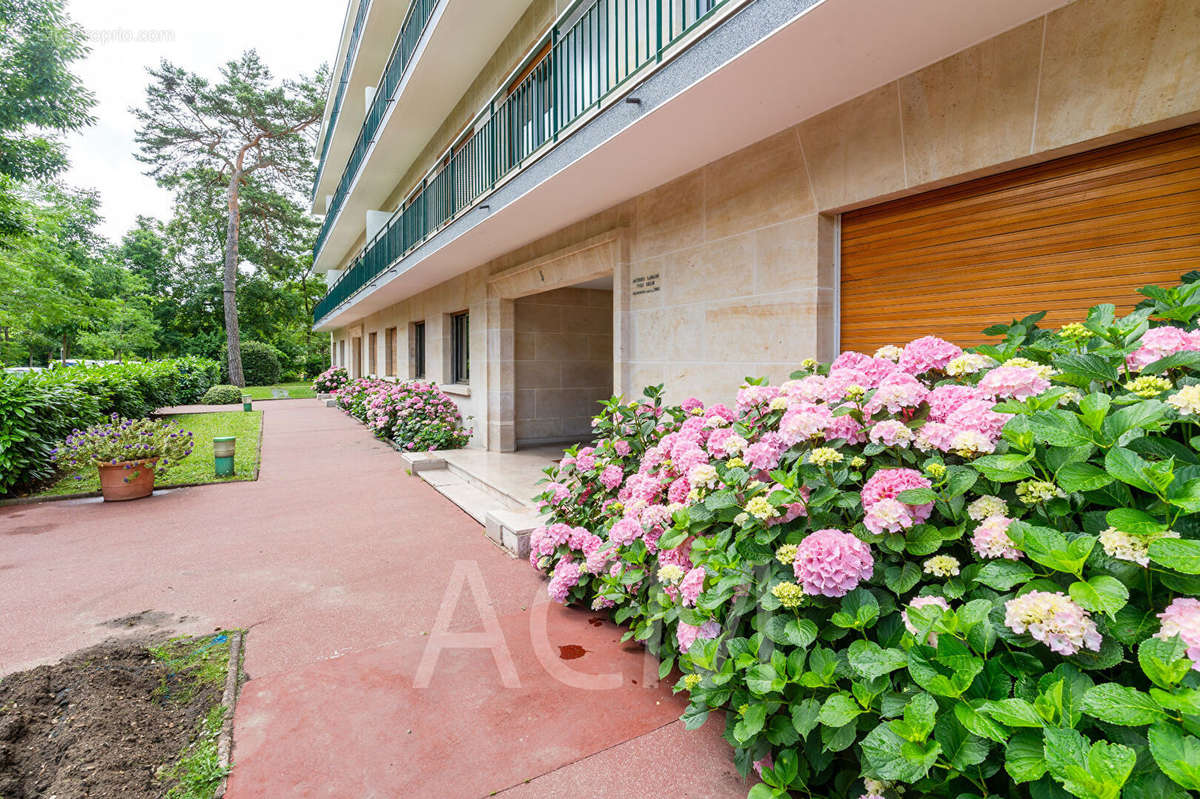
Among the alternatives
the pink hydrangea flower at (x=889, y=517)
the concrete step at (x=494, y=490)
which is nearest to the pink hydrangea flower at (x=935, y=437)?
the pink hydrangea flower at (x=889, y=517)

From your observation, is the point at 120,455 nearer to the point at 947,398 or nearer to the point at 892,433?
the point at 892,433

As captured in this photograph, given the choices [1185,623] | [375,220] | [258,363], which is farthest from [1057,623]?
[258,363]

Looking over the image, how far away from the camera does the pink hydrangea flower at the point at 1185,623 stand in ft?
3.66

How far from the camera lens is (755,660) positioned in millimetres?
1943

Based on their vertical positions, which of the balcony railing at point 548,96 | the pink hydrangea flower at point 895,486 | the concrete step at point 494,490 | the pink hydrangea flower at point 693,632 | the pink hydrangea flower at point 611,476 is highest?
the balcony railing at point 548,96

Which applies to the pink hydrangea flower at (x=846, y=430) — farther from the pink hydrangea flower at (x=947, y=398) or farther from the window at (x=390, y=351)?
the window at (x=390, y=351)

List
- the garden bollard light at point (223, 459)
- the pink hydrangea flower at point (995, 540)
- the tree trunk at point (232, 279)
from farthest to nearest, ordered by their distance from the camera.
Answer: the tree trunk at point (232, 279) → the garden bollard light at point (223, 459) → the pink hydrangea flower at point (995, 540)

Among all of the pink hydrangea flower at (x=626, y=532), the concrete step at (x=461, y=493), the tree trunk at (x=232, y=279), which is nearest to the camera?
the pink hydrangea flower at (x=626, y=532)

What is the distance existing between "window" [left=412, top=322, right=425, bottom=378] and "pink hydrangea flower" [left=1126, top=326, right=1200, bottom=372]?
1455 centimetres

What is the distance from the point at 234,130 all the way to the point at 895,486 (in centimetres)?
3579

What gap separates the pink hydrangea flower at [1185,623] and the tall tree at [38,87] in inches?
1023

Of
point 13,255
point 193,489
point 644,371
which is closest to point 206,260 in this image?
point 13,255

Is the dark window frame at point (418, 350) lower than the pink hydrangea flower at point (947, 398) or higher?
higher

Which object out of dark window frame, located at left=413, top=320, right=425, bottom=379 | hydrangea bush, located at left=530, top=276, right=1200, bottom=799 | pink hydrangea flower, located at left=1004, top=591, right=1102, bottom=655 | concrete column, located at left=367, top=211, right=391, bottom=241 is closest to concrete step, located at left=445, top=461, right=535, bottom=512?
hydrangea bush, located at left=530, top=276, right=1200, bottom=799
